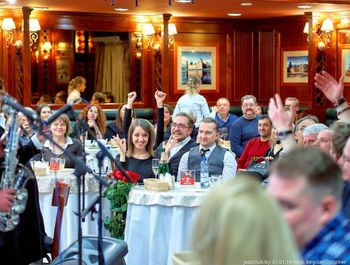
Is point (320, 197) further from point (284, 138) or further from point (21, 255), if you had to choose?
point (21, 255)

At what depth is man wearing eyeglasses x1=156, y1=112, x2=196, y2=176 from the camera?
730cm

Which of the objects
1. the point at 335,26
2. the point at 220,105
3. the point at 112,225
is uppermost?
the point at 335,26

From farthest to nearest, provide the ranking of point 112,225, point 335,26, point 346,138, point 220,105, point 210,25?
point 210,25 → point 335,26 → point 220,105 → point 112,225 → point 346,138

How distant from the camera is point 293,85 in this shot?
1586 centimetres

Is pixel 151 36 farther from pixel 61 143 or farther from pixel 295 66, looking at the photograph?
pixel 61 143

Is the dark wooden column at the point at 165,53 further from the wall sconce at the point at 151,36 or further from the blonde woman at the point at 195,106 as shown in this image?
the blonde woman at the point at 195,106

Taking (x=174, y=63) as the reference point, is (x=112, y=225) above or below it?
below

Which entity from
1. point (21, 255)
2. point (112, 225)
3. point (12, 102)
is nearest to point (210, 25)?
point (112, 225)

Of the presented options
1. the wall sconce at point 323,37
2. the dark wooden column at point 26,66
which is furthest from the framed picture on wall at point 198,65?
the dark wooden column at point 26,66

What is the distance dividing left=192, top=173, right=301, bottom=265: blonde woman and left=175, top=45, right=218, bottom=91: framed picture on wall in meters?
14.5

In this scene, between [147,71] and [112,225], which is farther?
[147,71]

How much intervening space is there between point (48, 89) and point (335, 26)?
5578mm

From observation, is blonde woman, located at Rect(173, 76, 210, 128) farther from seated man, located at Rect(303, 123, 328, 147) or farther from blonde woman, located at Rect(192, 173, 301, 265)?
blonde woman, located at Rect(192, 173, 301, 265)

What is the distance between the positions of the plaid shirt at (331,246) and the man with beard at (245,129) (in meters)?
7.76
